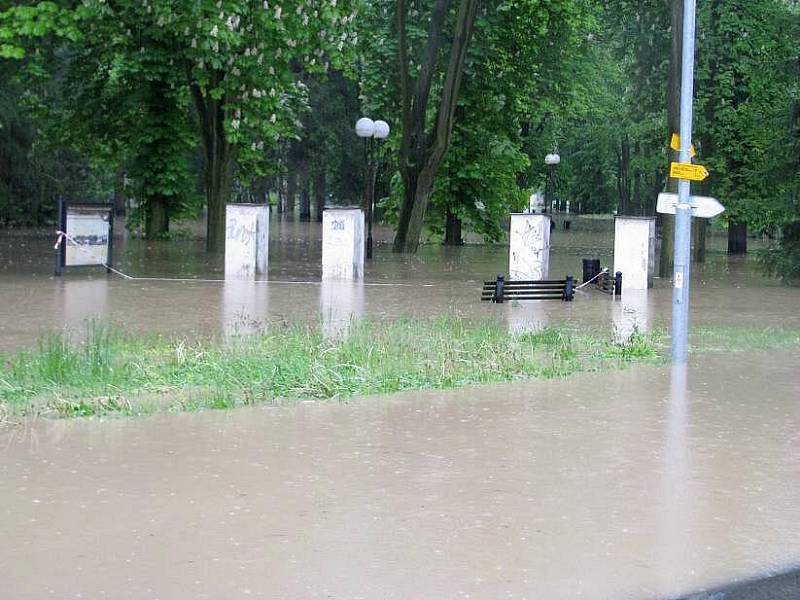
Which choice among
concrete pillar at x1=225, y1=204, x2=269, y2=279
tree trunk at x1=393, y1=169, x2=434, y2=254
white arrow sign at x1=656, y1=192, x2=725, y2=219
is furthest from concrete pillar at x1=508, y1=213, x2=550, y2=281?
white arrow sign at x1=656, y1=192, x2=725, y2=219

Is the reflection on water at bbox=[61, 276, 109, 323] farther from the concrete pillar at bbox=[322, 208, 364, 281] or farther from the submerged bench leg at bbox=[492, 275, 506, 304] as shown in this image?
the submerged bench leg at bbox=[492, 275, 506, 304]

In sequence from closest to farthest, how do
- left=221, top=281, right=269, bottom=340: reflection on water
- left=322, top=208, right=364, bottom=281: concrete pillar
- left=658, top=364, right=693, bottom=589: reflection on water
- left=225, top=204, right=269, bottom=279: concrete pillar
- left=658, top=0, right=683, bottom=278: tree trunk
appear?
1. left=658, top=364, right=693, bottom=589: reflection on water
2. left=221, top=281, right=269, bottom=340: reflection on water
3. left=322, top=208, right=364, bottom=281: concrete pillar
4. left=225, top=204, right=269, bottom=279: concrete pillar
5. left=658, top=0, right=683, bottom=278: tree trunk

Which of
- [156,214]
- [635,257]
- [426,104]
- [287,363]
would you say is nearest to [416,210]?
[426,104]

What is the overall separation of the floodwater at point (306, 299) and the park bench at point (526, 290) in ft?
1.05

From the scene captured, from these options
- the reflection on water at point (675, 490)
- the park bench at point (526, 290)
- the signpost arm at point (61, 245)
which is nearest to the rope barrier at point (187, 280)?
the signpost arm at point (61, 245)

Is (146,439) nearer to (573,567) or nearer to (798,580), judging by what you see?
(573,567)

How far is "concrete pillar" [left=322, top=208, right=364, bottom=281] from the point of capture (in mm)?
26656

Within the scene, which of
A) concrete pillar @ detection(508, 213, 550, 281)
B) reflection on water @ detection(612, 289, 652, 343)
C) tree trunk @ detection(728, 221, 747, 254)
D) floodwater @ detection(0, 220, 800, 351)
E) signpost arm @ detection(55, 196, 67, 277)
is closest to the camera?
reflection on water @ detection(612, 289, 652, 343)

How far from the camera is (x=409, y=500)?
7875 mm

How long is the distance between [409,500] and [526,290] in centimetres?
1430

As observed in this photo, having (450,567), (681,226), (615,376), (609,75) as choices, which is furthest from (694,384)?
(609,75)

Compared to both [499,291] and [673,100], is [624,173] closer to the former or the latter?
[673,100]

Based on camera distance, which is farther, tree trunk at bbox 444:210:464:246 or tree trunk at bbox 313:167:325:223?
tree trunk at bbox 313:167:325:223

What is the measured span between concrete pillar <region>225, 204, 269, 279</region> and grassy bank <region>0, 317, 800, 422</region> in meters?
10.8
